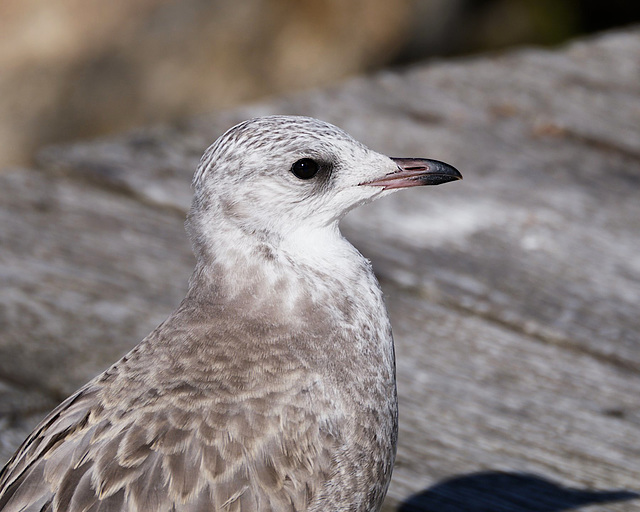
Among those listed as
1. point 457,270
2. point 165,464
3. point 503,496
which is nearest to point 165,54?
point 457,270

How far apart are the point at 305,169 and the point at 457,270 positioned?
1167mm

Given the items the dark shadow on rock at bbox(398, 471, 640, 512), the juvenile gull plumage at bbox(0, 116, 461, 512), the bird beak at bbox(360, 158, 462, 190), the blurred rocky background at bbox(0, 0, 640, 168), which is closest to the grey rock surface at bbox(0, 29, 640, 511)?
the dark shadow on rock at bbox(398, 471, 640, 512)

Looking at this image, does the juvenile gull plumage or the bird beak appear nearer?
the juvenile gull plumage

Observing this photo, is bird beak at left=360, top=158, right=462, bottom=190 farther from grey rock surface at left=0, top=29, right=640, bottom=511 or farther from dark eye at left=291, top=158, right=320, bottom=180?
grey rock surface at left=0, top=29, right=640, bottom=511

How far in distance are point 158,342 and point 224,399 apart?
0.77 ft

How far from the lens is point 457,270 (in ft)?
11.6

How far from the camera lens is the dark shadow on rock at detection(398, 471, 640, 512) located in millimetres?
2572

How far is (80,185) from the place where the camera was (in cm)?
384

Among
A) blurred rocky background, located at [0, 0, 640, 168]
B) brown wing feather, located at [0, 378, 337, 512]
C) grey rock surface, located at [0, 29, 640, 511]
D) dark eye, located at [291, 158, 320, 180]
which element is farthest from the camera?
blurred rocky background, located at [0, 0, 640, 168]

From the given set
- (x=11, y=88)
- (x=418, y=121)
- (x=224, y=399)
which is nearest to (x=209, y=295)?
(x=224, y=399)

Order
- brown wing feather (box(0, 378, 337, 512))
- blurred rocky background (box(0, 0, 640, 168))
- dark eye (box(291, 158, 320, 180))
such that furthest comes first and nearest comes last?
blurred rocky background (box(0, 0, 640, 168)), dark eye (box(291, 158, 320, 180)), brown wing feather (box(0, 378, 337, 512))

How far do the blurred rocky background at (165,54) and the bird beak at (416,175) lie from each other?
4.23m

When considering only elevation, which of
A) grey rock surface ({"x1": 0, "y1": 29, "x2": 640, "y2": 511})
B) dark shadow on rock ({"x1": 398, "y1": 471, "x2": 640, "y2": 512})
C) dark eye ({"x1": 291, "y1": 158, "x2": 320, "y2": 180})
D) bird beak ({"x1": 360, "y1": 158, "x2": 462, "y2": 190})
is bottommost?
dark shadow on rock ({"x1": 398, "y1": 471, "x2": 640, "y2": 512})

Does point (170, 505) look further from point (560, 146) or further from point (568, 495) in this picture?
point (560, 146)
